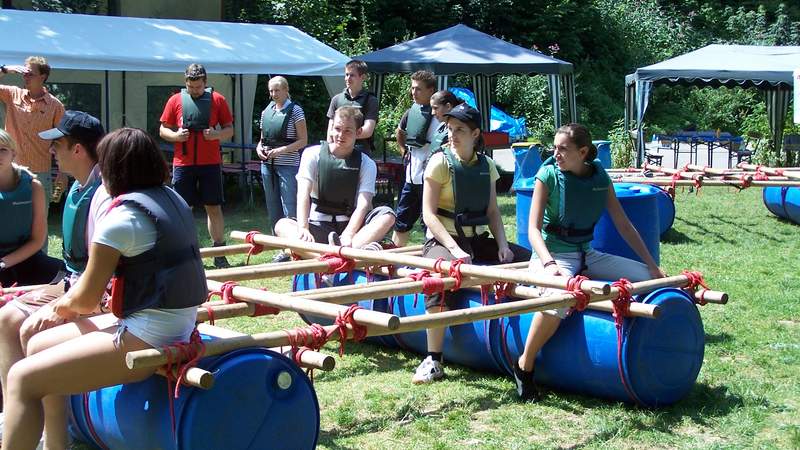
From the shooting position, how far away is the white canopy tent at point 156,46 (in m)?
11.2

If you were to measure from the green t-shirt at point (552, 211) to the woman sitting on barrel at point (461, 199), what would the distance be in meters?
0.45

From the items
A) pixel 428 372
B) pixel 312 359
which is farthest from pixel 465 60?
pixel 312 359

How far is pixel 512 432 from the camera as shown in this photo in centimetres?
466

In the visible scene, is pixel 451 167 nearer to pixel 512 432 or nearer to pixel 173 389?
pixel 512 432

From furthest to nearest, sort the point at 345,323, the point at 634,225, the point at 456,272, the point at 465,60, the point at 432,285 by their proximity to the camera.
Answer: the point at 465,60 < the point at 634,225 < the point at 456,272 < the point at 432,285 < the point at 345,323

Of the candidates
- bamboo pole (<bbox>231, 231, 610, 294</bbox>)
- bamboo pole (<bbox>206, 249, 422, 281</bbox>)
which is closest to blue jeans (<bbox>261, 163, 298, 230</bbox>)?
bamboo pole (<bbox>231, 231, 610, 294</bbox>)

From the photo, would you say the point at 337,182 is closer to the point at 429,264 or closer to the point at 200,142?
the point at 429,264

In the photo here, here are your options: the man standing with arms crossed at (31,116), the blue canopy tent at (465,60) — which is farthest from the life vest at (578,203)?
the blue canopy tent at (465,60)

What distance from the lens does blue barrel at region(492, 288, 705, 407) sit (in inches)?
188

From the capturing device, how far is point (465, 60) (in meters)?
14.4

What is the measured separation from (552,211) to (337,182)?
1720 millimetres

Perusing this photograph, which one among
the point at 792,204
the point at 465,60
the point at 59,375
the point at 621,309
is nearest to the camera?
the point at 59,375

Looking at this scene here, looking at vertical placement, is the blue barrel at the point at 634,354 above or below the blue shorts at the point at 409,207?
below

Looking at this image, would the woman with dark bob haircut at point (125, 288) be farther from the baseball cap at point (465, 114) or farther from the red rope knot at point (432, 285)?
the baseball cap at point (465, 114)
